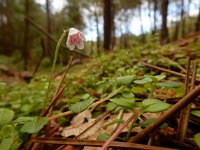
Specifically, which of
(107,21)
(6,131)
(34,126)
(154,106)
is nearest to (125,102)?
(154,106)

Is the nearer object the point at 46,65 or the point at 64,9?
the point at 46,65

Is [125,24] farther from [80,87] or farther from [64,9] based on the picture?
[80,87]

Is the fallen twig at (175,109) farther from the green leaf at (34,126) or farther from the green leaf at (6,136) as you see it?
the green leaf at (6,136)

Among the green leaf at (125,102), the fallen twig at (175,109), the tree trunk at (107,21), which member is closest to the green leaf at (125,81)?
the green leaf at (125,102)

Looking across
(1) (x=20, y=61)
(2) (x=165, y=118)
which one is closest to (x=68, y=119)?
(2) (x=165, y=118)

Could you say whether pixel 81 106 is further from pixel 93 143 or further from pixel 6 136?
pixel 6 136

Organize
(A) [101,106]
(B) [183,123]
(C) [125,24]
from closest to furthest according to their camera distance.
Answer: (B) [183,123], (A) [101,106], (C) [125,24]
